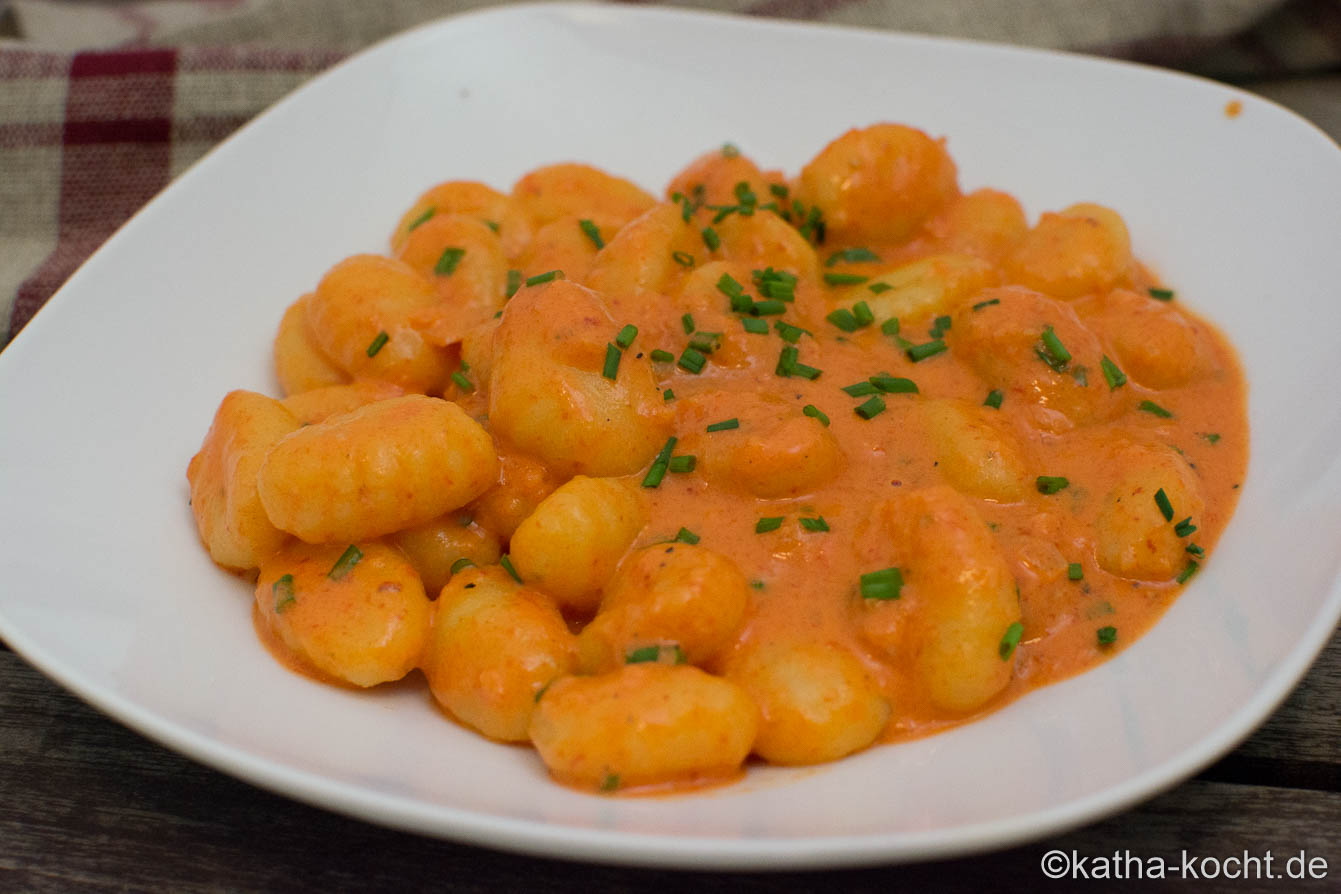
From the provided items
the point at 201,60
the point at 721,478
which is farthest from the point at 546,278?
the point at 201,60

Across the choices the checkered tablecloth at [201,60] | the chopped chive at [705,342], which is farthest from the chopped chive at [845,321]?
the checkered tablecloth at [201,60]

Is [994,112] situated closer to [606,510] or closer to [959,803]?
[606,510]

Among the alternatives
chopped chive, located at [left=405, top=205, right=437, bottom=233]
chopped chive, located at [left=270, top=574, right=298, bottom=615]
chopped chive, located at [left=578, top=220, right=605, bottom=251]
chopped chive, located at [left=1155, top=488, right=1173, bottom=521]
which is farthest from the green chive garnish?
chopped chive, located at [left=1155, top=488, right=1173, bottom=521]

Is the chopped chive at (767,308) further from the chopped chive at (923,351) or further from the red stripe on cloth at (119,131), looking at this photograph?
the red stripe on cloth at (119,131)

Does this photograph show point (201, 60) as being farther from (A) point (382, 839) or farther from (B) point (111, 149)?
(A) point (382, 839)

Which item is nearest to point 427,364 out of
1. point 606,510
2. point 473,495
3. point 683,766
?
point 473,495
